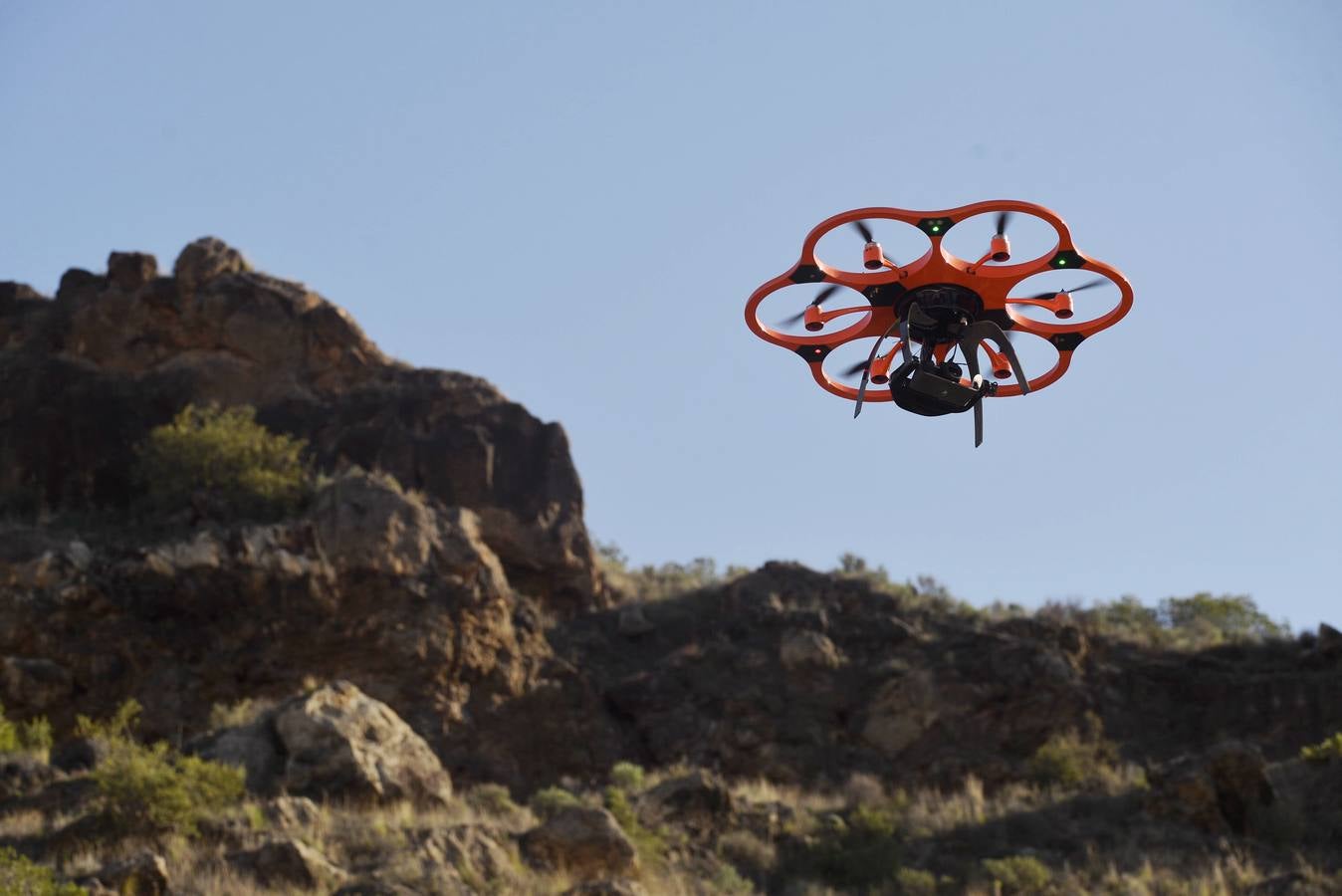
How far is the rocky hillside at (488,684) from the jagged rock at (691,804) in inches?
1.5

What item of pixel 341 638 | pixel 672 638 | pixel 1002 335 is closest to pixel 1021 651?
pixel 672 638

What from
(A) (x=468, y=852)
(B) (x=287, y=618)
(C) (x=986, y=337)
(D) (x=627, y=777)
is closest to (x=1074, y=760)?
(D) (x=627, y=777)

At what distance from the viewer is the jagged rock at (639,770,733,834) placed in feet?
68.2

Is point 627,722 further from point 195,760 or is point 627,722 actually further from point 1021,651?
point 195,760

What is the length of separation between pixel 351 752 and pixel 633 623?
10513 mm

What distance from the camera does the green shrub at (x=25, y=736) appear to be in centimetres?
2034

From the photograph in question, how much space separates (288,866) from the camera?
16.1 meters

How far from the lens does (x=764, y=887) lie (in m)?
19.8

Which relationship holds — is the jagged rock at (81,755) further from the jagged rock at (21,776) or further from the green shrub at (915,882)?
the green shrub at (915,882)

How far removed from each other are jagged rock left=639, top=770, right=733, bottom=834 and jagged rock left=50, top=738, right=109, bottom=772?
21.8 feet

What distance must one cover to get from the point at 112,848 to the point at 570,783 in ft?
27.9

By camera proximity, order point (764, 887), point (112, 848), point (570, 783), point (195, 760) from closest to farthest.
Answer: point (112, 848) < point (195, 760) < point (764, 887) < point (570, 783)

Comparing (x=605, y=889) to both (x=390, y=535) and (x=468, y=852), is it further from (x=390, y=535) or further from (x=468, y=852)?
(x=390, y=535)

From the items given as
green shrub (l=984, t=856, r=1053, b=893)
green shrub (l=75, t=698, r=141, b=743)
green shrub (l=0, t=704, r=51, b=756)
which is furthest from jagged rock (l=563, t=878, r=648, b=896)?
green shrub (l=0, t=704, r=51, b=756)
